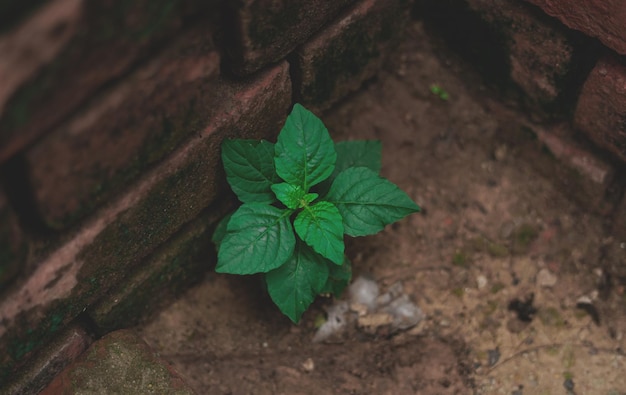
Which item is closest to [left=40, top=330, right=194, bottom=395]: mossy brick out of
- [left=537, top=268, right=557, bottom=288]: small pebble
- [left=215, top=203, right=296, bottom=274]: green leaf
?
[left=215, top=203, right=296, bottom=274]: green leaf

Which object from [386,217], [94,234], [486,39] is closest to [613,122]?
[486,39]

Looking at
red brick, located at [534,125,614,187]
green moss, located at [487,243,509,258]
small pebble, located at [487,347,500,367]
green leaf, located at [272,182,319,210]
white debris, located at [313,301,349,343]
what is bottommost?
small pebble, located at [487,347,500,367]

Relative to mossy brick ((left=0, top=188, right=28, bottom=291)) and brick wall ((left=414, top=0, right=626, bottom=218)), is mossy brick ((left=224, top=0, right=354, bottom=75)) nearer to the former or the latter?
brick wall ((left=414, top=0, right=626, bottom=218))

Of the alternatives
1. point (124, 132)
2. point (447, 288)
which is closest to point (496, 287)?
point (447, 288)

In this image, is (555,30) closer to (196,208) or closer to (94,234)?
(196,208)

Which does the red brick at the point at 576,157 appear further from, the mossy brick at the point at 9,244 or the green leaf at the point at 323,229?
the mossy brick at the point at 9,244

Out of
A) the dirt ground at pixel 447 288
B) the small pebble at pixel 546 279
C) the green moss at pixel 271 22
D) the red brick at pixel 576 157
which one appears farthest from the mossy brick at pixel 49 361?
the red brick at pixel 576 157
